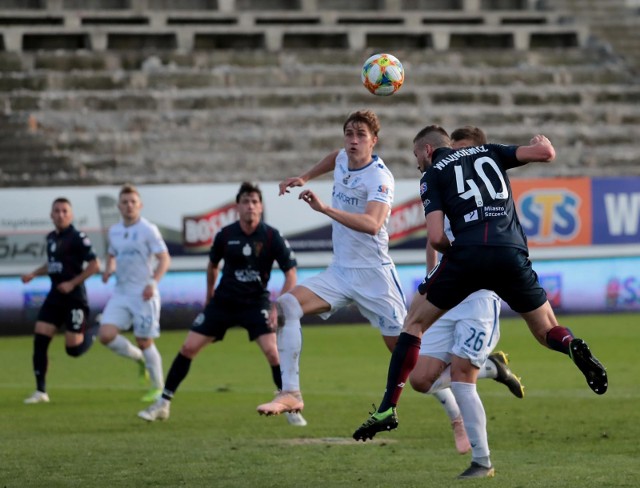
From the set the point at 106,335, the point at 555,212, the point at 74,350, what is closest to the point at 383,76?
the point at 106,335

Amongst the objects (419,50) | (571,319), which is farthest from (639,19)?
(571,319)

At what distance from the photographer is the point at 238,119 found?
29.9 meters

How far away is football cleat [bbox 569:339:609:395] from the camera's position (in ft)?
27.8

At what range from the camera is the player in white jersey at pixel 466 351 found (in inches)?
354

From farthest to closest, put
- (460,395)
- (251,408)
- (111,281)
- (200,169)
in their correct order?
(200,169)
(111,281)
(251,408)
(460,395)

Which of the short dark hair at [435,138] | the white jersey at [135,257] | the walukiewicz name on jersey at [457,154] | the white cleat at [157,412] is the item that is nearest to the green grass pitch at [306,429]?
the white cleat at [157,412]

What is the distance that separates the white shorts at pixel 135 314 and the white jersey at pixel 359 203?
190 inches

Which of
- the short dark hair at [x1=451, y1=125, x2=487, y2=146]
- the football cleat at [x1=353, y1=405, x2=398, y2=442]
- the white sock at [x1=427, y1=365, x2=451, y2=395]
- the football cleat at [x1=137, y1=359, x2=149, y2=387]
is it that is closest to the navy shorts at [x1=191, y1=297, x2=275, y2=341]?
the football cleat at [x1=137, y1=359, x2=149, y2=387]

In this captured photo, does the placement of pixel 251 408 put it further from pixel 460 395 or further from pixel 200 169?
pixel 200 169

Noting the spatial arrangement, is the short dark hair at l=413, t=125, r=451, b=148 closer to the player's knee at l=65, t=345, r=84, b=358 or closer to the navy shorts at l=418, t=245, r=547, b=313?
the navy shorts at l=418, t=245, r=547, b=313

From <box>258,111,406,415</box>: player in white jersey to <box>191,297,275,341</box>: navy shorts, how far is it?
2.61 m

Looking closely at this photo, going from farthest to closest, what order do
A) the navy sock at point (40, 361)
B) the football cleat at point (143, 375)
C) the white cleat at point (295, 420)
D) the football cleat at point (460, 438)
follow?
1. the football cleat at point (143, 375)
2. the navy sock at point (40, 361)
3. the white cleat at point (295, 420)
4. the football cleat at point (460, 438)

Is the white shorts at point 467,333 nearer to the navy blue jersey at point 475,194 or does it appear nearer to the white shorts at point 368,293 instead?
the navy blue jersey at point 475,194

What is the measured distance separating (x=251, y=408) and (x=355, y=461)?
4144mm
